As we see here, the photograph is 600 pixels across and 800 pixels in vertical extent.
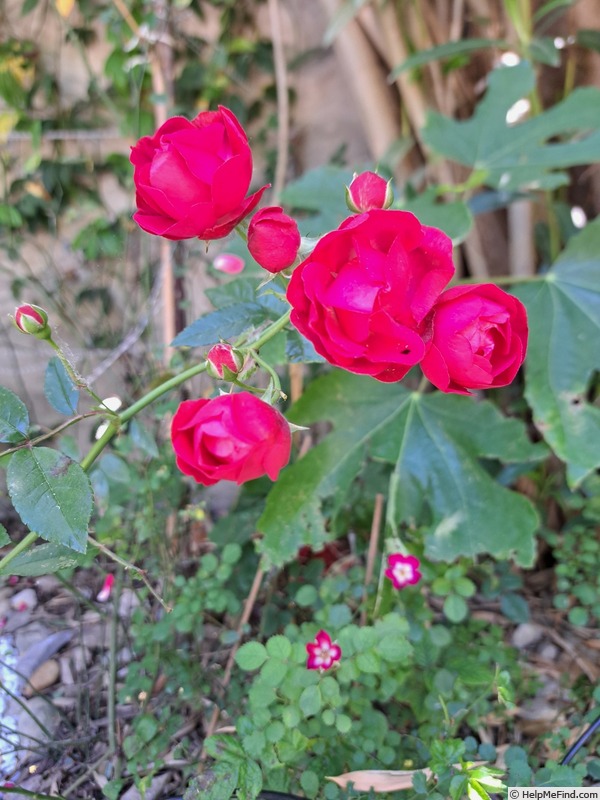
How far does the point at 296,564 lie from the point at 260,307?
2.20ft

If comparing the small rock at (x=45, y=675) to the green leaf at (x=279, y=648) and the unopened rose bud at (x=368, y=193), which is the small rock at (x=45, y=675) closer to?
the green leaf at (x=279, y=648)

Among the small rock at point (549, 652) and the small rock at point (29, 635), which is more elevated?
the small rock at point (29, 635)

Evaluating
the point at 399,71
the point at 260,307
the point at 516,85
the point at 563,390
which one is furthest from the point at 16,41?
the point at 563,390

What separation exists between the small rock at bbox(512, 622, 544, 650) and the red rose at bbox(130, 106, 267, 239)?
3.31 ft

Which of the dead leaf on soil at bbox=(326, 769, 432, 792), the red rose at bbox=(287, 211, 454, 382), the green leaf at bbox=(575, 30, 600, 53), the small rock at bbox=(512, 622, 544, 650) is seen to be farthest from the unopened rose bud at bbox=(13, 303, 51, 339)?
the green leaf at bbox=(575, 30, 600, 53)

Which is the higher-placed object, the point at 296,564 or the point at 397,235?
the point at 397,235

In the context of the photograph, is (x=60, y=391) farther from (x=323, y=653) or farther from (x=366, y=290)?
(x=323, y=653)

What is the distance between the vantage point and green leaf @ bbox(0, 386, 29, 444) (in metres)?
0.49

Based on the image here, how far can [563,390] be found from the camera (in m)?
0.97

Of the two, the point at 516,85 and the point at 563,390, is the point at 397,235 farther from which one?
the point at 516,85

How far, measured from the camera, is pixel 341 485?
3.17ft

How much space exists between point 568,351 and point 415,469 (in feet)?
1.05

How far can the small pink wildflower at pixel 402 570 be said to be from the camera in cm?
89

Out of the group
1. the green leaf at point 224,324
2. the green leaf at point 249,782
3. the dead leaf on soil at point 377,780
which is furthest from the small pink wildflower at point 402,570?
the green leaf at point 224,324
